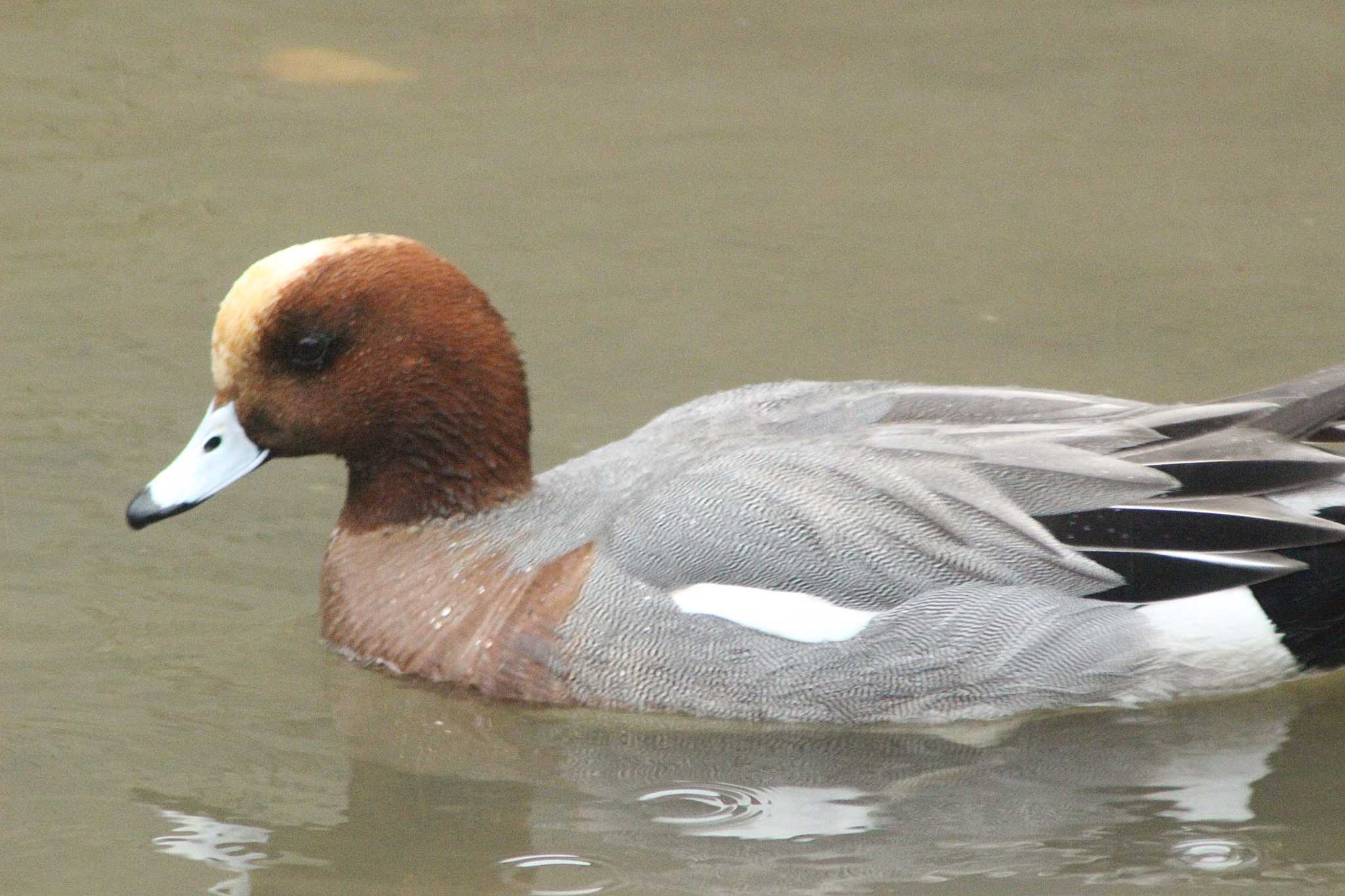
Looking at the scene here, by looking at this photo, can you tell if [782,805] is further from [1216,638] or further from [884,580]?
[1216,638]

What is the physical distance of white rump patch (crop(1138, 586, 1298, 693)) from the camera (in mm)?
5105

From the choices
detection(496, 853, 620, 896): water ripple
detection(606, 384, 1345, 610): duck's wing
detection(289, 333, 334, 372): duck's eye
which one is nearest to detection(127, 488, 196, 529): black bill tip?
Result: detection(289, 333, 334, 372): duck's eye

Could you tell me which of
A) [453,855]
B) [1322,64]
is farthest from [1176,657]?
[1322,64]

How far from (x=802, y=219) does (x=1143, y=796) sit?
11.6ft

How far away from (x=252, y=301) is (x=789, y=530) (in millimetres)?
1384

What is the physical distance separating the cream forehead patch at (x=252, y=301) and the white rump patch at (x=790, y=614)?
1.27 metres

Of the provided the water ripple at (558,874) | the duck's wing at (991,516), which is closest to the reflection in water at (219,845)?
the water ripple at (558,874)

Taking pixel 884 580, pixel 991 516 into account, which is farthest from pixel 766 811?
pixel 991 516

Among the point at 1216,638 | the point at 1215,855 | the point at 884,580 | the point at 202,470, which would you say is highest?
the point at 202,470

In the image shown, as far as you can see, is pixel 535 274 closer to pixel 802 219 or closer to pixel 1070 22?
pixel 802 219

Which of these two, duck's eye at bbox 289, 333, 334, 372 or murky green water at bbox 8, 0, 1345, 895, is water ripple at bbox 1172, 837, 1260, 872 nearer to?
murky green water at bbox 8, 0, 1345, 895

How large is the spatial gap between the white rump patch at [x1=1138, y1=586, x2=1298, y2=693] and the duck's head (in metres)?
1.63

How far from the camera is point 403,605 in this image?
5391 millimetres

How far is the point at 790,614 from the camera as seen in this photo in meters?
5.00
